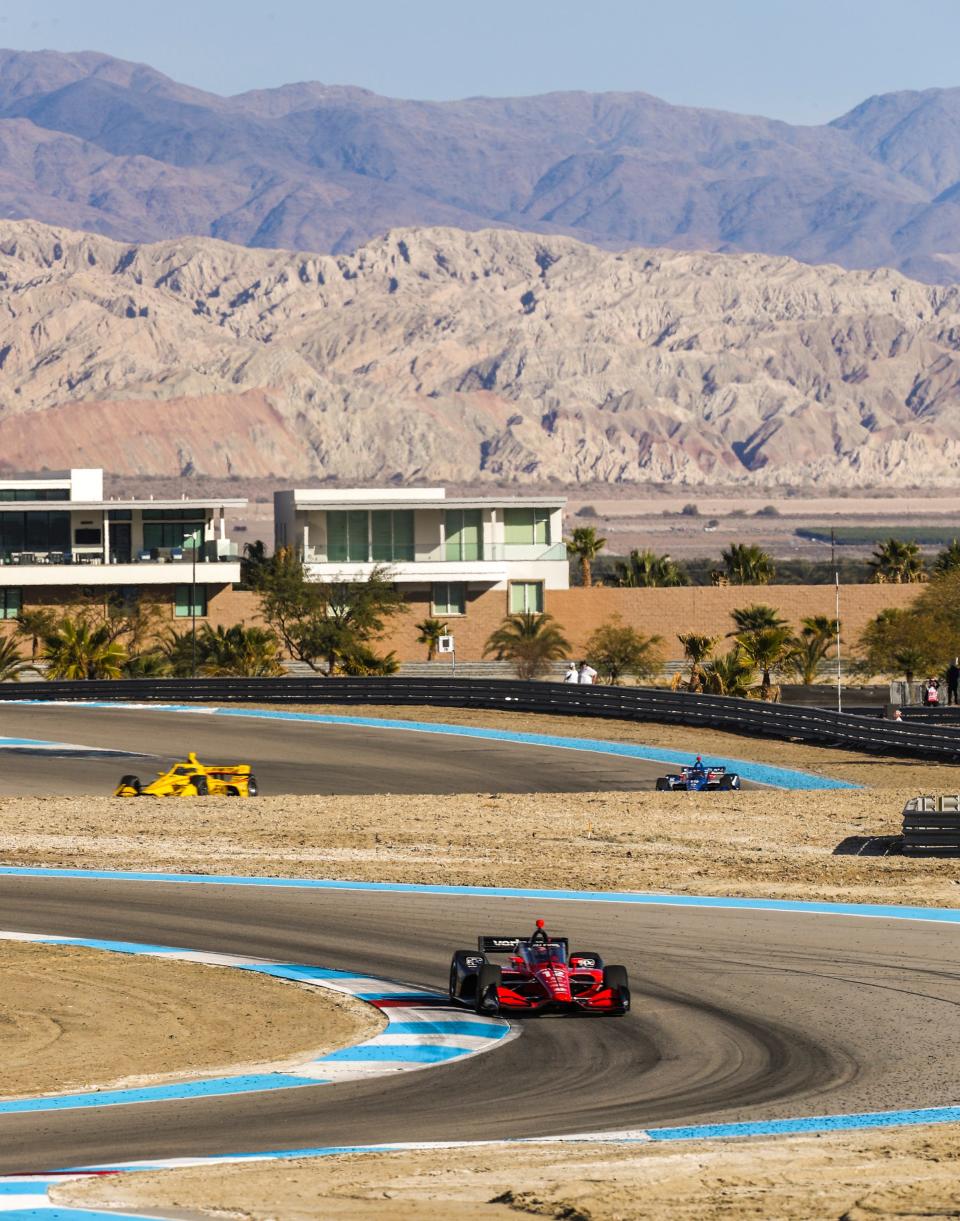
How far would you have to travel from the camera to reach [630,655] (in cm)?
7106

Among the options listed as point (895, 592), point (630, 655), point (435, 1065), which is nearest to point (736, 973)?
point (435, 1065)

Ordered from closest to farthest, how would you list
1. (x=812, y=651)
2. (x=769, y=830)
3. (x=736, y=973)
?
(x=736, y=973) < (x=769, y=830) < (x=812, y=651)

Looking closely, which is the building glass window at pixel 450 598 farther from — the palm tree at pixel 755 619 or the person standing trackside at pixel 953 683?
the person standing trackside at pixel 953 683

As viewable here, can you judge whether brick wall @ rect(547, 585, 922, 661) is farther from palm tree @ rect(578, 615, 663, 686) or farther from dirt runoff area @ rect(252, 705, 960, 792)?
dirt runoff area @ rect(252, 705, 960, 792)

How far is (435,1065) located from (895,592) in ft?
229

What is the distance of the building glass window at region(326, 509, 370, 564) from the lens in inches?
3091

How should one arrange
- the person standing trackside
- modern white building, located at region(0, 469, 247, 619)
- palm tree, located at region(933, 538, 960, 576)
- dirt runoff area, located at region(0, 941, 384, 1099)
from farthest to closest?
modern white building, located at region(0, 469, 247, 619)
palm tree, located at region(933, 538, 960, 576)
the person standing trackside
dirt runoff area, located at region(0, 941, 384, 1099)

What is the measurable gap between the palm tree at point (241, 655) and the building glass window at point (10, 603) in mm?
12839

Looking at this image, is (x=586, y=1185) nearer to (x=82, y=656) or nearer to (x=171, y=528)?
(x=82, y=656)

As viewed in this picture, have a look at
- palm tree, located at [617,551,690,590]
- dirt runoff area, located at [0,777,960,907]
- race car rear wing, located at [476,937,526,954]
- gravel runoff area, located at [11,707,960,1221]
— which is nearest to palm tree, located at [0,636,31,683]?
gravel runoff area, located at [11,707,960,1221]

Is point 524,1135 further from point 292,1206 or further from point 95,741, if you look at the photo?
point 95,741

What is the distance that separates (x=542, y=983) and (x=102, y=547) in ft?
200

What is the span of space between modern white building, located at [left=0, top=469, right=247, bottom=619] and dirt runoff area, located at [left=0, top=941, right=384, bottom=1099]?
5457cm

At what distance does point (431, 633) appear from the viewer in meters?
75.9
